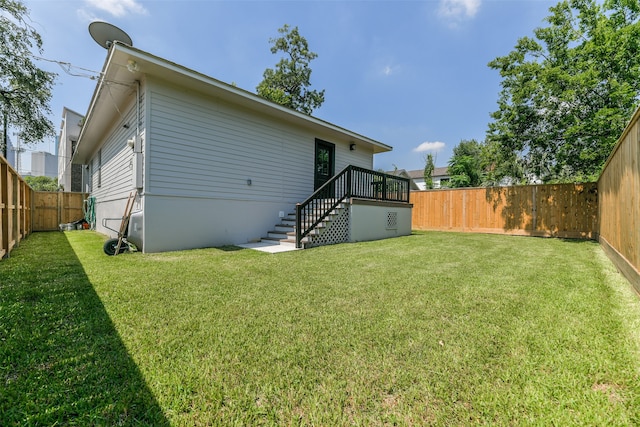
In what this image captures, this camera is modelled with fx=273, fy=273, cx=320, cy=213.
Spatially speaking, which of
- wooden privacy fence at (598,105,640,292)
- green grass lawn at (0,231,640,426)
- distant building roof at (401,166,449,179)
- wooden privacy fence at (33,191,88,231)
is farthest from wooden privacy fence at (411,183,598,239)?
distant building roof at (401,166,449,179)

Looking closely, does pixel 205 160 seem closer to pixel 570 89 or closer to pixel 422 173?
pixel 570 89

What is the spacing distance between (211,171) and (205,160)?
0.93 ft

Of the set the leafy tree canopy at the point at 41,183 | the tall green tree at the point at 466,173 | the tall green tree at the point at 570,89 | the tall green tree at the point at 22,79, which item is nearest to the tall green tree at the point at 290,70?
the tall green tree at the point at 22,79

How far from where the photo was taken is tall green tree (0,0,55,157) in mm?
9805

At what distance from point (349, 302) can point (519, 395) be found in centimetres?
155

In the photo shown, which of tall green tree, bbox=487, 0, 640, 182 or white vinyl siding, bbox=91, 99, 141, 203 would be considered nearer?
white vinyl siding, bbox=91, 99, 141, 203

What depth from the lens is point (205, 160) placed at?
6.41m

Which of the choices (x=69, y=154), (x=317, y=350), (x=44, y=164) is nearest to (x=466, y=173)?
(x=317, y=350)

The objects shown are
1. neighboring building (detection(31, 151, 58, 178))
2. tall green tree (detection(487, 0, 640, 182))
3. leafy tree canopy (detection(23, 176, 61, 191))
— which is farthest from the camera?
neighboring building (detection(31, 151, 58, 178))

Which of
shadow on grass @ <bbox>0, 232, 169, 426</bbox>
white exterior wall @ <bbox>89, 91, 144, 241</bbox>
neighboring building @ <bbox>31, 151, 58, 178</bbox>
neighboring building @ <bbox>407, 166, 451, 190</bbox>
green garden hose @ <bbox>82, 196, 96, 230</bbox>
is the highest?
neighboring building @ <bbox>31, 151, 58, 178</bbox>

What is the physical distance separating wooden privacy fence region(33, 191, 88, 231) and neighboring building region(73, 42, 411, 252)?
3.89m

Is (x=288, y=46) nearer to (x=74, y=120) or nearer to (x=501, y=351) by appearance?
(x=74, y=120)

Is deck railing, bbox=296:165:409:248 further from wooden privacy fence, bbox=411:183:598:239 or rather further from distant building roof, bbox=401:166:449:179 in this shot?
distant building roof, bbox=401:166:449:179

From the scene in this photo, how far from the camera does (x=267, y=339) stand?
199 centimetres
